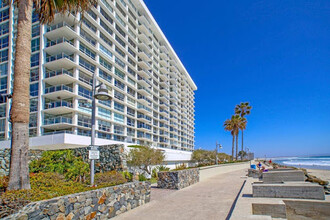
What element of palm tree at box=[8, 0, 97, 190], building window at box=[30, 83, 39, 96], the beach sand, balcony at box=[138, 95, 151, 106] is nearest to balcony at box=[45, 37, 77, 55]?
building window at box=[30, 83, 39, 96]

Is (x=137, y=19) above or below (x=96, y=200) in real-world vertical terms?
above

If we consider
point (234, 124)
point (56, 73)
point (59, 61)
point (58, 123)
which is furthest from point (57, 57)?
point (234, 124)

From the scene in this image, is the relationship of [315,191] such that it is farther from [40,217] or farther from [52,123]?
[52,123]

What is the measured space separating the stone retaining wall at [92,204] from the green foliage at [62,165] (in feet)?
13.3

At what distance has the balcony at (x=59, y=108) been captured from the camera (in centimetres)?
3209

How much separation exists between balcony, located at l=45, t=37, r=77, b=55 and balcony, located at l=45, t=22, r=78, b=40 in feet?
2.09

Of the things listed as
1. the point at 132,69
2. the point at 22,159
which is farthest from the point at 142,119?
the point at 22,159

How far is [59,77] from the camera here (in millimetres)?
32688

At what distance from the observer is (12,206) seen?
510 centimetres

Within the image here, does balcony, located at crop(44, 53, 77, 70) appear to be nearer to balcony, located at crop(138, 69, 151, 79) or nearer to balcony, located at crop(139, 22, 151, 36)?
balcony, located at crop(138, 69, 151, 79)

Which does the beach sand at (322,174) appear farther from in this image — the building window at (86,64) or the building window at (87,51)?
the building window at (87,51)

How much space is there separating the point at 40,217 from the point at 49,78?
3240 centimetres

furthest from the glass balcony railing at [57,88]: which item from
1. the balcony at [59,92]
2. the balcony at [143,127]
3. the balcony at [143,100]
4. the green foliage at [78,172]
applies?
the green foliage at [78,172]

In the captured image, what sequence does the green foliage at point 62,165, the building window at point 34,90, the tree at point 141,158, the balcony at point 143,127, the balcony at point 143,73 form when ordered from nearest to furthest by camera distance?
the green foliage at point 62,165 < the tree at point 141,158 < the building window at point 34,90 < the balcony at point 143,127 < the balcony at point 143,73
